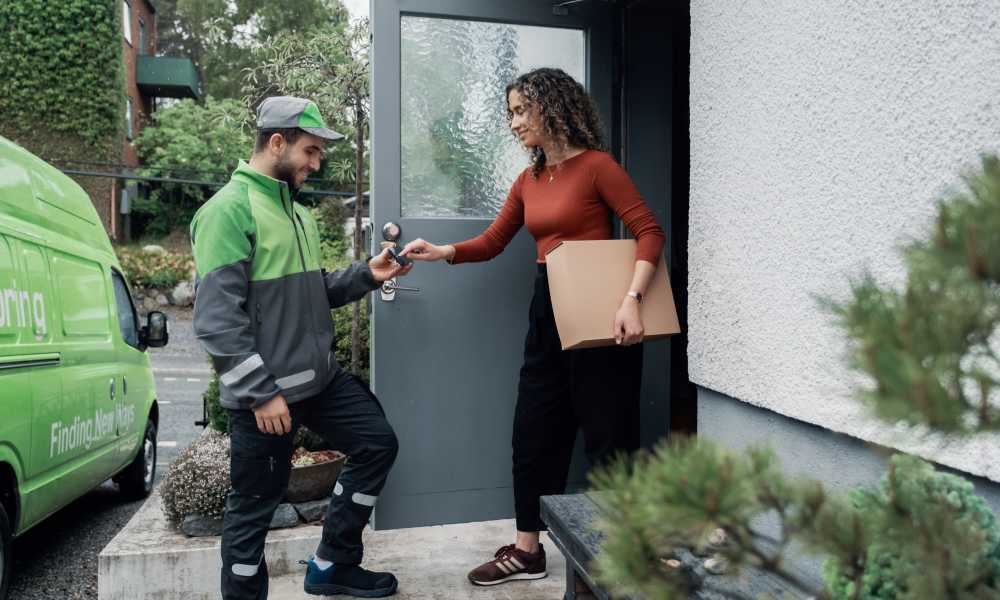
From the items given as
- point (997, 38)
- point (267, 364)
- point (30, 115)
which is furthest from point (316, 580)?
point (30, 115)

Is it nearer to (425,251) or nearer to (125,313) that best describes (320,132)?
(425,251)

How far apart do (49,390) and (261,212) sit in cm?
183

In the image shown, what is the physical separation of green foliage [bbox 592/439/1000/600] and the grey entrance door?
276cm

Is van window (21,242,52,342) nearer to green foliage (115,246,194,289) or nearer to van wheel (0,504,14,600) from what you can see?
van wheel (0,504,14,600)

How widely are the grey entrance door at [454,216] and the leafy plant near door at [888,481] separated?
273cm

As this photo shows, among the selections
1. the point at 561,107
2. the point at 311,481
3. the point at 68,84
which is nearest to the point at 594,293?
the point at 561,107

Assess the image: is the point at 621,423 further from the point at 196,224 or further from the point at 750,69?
the point at 196,224

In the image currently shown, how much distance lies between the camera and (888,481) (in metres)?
0.94

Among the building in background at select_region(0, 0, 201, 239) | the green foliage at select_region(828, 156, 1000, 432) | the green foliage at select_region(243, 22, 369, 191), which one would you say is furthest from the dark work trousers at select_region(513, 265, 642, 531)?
the building in background at select_region(0, 0, 201, 239)

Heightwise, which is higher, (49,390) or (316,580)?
(49,390)

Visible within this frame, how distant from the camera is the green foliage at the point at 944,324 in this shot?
63 cm

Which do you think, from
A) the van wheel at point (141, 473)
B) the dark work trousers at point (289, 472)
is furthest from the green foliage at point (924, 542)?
the van wheel at point (141, 473)

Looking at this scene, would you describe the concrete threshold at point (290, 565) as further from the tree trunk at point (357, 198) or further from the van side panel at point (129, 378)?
the van side panel at point (129, 378)

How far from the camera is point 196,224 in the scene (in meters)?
2.69
